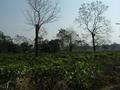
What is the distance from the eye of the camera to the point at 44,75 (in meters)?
10.1

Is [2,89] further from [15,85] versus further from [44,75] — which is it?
[44,75]

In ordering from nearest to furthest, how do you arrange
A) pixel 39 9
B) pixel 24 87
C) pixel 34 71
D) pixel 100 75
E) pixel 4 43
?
1. pixel 24 87
2. pixel 34 71
3. pixel 100 75
4. pixel 39 9
5. pixel 4 43

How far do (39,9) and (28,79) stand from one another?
22.8 metres

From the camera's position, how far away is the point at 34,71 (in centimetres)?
998

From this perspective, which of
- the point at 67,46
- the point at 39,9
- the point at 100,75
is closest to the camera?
the point at 100,75

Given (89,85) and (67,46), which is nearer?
(89,85)

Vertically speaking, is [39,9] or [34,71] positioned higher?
[39,9]

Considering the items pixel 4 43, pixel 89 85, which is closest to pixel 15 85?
pixel 89 85

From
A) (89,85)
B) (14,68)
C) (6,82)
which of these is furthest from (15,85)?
(89,85)

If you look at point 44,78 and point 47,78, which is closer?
point 44,78

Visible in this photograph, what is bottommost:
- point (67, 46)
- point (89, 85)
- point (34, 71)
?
point (89, 85)

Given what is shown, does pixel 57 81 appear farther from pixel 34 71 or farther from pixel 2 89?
pixel 2 89

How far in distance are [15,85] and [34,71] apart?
3.88ft

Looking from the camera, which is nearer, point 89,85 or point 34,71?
point 34,71
